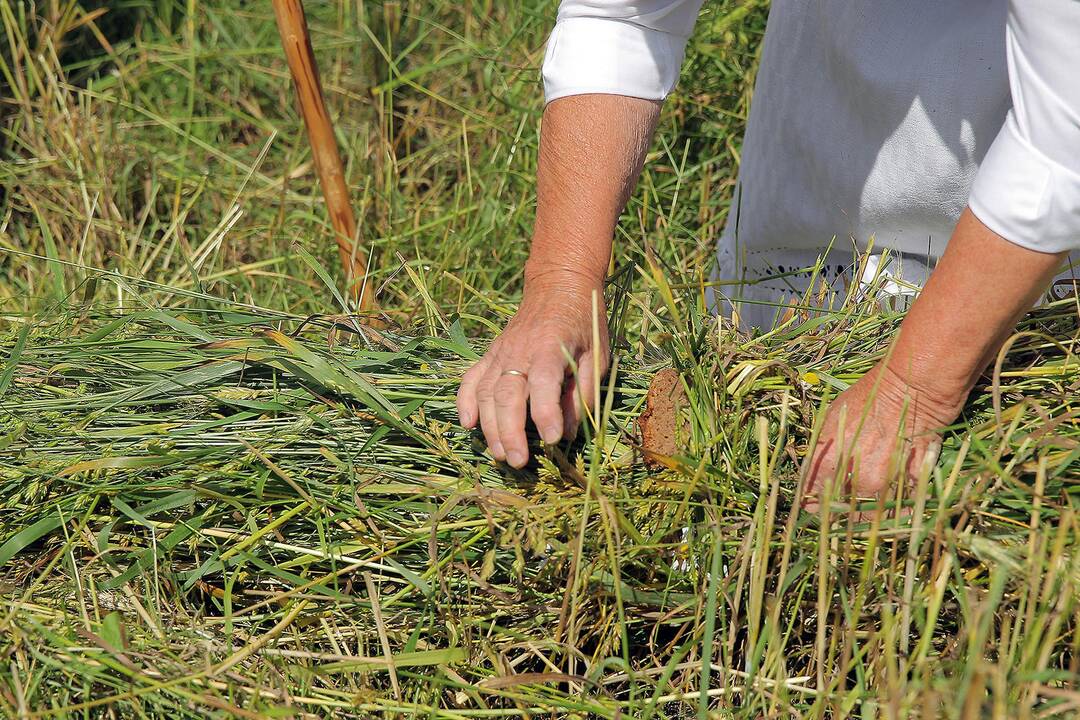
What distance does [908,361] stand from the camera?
919mm

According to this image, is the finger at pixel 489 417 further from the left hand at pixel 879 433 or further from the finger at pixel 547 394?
the left hand at pixel 879 433

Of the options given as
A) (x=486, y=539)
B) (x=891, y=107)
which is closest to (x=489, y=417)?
(x=486, y=539)

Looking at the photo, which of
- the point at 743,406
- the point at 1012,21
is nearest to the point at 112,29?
the point at 743,406

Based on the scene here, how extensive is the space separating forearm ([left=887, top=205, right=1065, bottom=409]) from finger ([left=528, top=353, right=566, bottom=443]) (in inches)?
13.8

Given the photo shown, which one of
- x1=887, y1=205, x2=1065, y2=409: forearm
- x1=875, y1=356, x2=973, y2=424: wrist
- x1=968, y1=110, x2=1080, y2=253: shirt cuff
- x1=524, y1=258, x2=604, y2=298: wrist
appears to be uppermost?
x1=968, y1=110, x2=1080, y2=253: shirt cuff

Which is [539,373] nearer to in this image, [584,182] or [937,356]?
[584,182]

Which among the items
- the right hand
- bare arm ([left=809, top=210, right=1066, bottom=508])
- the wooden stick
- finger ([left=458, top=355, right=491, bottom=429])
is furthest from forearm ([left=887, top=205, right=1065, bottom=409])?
the wooden stick

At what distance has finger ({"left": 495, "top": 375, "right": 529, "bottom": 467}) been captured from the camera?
3.17 ft

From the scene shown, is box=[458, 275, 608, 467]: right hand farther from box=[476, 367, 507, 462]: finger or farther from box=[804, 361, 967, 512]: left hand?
box=[804, 361, 967, 512]: left hand

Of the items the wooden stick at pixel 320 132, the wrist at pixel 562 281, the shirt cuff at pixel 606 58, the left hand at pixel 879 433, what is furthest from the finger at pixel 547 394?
the wooden stick at pixel 320 132

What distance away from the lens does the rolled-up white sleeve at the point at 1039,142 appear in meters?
0.76

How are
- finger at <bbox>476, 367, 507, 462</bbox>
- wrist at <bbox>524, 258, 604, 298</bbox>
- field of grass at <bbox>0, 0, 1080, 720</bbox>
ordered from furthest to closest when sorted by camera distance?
wrist at <bbox>524, 258, 604, 298</bbox>, finger at <bbox>476, 367, 507, 462</bbox>, field of grass at <bbox>0, 0, 1080, 720</bbox>

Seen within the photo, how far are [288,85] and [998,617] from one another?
2.22 metres

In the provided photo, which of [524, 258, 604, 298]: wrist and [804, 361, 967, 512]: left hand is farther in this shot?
[524, 258, 604, 298]: wrist
